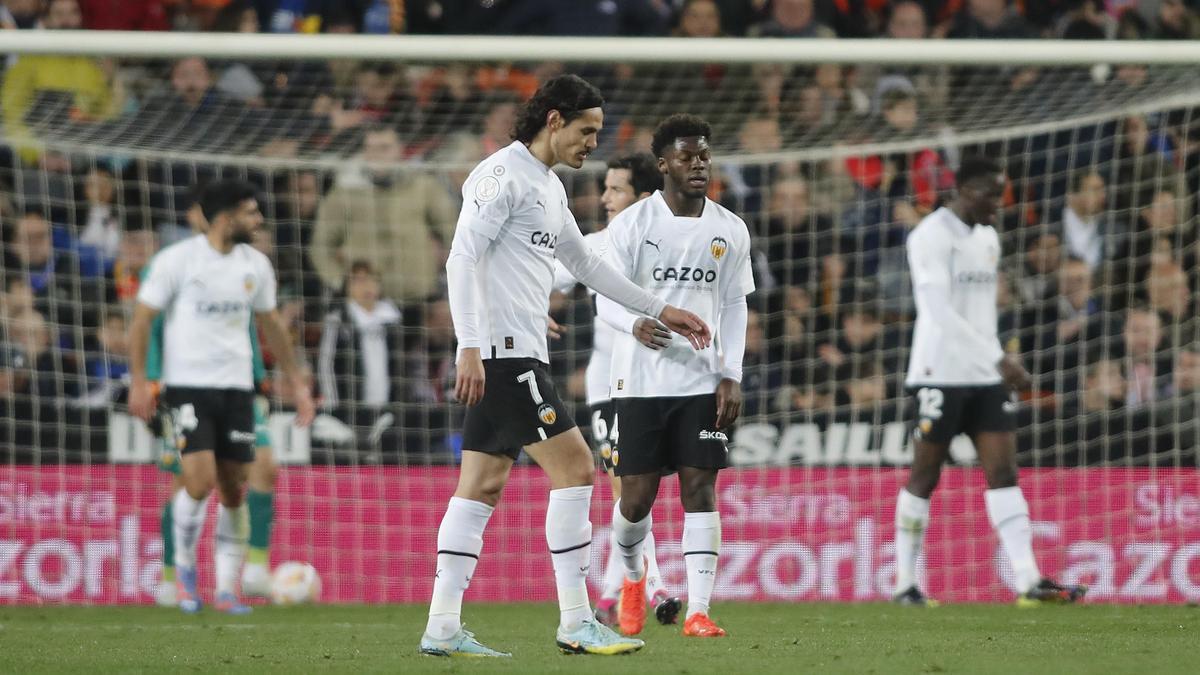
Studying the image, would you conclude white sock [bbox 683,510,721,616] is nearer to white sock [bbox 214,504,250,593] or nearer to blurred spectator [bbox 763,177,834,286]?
white sock [bbox 214,504,250,593]

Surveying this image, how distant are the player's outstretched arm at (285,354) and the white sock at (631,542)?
3160 mm

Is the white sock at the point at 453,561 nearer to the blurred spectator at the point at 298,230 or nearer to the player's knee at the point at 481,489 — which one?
the player's knee at the point at 481,489

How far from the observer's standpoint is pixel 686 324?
6.45m

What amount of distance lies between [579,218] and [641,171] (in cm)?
428

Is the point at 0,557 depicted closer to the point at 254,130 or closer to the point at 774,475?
the point at 254,130

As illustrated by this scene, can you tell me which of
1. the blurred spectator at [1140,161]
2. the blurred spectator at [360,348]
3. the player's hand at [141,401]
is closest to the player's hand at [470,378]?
the player's hand at [141,401]

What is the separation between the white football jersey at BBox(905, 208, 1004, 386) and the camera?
31.8 feet

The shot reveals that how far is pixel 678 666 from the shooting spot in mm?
5992

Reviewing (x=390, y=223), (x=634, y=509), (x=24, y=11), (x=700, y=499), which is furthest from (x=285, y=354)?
(x=24, y=11)

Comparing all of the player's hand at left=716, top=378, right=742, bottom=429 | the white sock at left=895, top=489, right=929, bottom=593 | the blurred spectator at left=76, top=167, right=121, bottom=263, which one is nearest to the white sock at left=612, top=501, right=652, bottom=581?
the player's hand at left=716, top=378, right=742, bottom=429

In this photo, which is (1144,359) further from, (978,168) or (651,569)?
(651,569)

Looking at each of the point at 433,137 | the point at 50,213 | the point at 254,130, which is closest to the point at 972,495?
the point at 433,137

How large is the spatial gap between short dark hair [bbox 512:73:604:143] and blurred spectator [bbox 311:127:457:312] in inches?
255

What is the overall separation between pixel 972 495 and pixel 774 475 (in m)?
1.25
